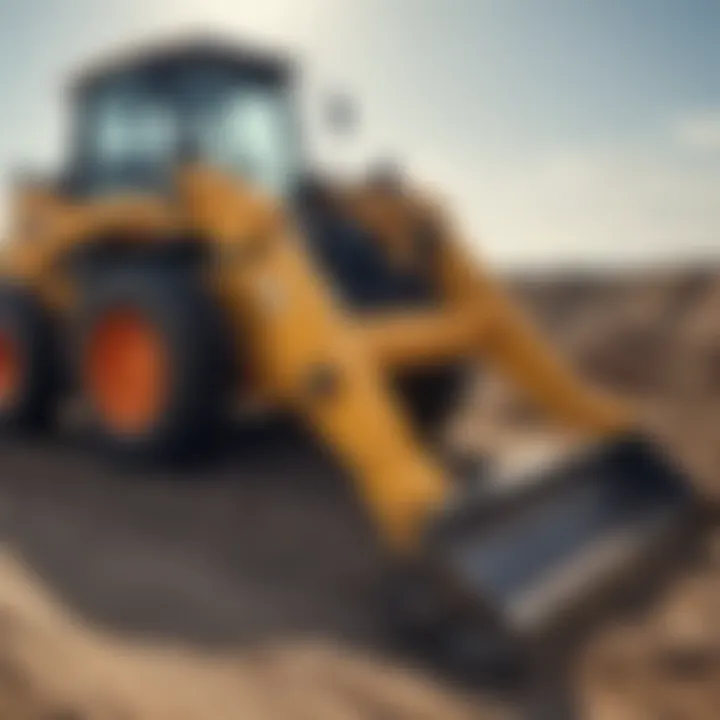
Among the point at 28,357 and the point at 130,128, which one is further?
the point at 28,357

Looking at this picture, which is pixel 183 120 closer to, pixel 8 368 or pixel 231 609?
pixel 8 368

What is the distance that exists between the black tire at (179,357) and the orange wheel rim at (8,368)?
0.92 metres

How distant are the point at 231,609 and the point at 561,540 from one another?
1.16 metres

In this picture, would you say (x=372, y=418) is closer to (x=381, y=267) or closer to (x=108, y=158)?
(x=381, y=267)

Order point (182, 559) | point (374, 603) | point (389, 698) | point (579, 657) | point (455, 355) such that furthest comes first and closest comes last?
1. point (455, 355)
2. point (182, 559)
3. point (374, 603)
4. point (579, 657)
5. point (389, 698)

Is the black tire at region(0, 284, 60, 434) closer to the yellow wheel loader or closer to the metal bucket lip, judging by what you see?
the yellow wheel loader


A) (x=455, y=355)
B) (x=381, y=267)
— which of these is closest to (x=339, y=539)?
(x=455, y=355)

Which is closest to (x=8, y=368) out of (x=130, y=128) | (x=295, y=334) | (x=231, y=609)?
(x=130, y=128)

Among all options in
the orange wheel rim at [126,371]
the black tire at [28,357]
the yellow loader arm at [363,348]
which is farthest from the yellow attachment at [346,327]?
the orange wheel rim at [126,371]

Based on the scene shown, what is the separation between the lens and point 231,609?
9.30ft

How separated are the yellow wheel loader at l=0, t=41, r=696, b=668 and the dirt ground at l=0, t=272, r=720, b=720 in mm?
192

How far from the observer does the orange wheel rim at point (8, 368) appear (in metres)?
4.66

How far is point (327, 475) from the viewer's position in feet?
13.6

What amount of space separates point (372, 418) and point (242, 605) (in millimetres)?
747
